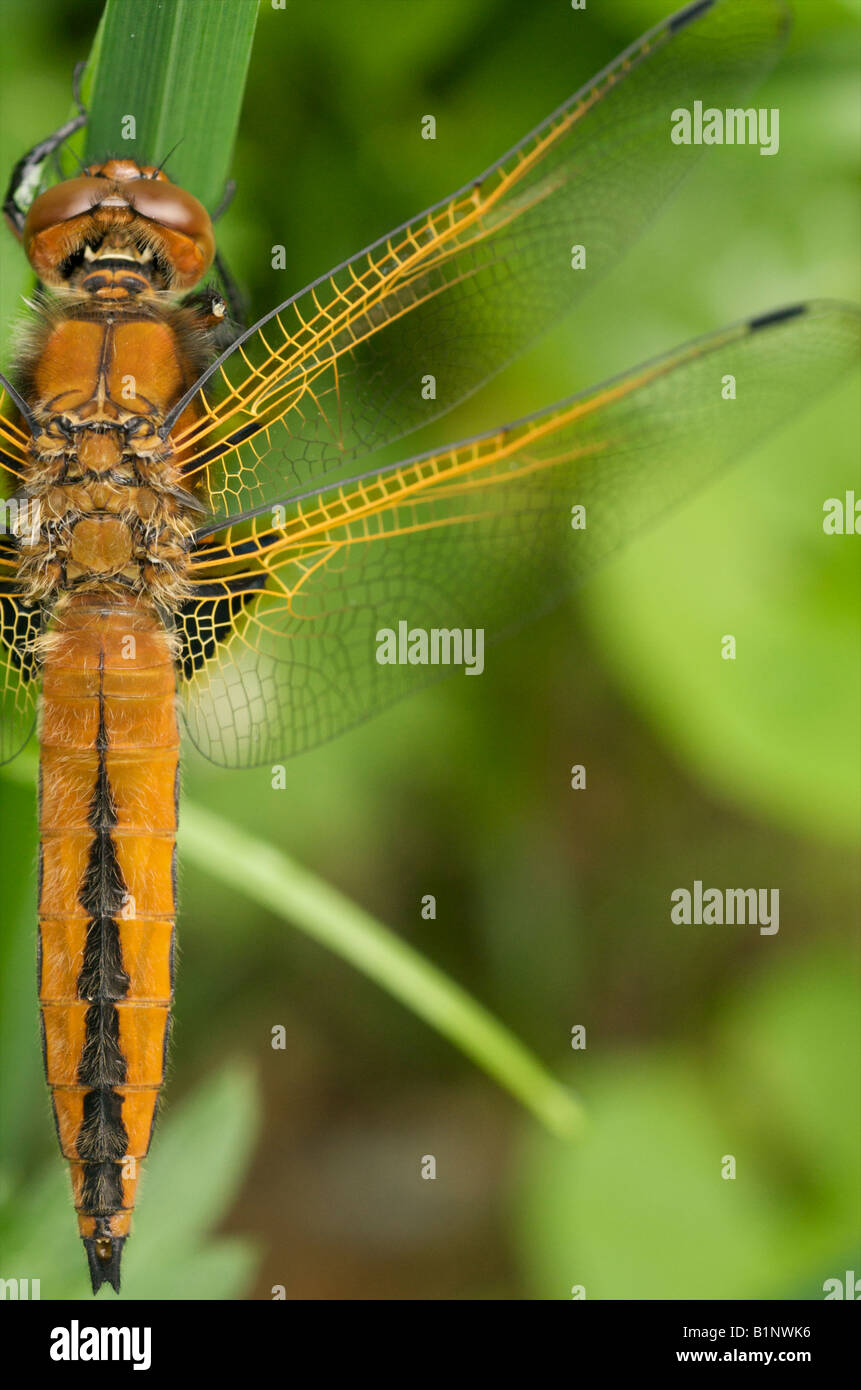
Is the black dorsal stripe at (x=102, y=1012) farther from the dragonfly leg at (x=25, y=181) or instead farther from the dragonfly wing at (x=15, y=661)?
the dragonfly leg at (x=25, y=181)

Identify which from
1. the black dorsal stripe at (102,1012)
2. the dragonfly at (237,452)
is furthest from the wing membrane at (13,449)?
the black dorsal stripe at (102,1012)

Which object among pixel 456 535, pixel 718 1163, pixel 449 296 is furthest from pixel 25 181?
pixel 718 1163

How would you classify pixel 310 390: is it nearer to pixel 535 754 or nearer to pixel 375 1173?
pixel 535 754

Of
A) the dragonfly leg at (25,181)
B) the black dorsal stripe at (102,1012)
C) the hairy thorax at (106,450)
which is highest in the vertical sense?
the dragonfly leg at (25,181)

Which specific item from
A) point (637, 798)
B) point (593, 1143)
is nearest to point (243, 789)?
point (637, 798)

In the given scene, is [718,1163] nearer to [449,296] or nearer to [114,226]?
[449,296]

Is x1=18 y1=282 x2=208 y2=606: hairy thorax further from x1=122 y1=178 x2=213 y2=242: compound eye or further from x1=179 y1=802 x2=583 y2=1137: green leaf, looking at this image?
x1=179 y1=802 x2=583 y2=1137: green leaf

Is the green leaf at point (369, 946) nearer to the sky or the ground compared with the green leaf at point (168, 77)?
nearer to the ground
